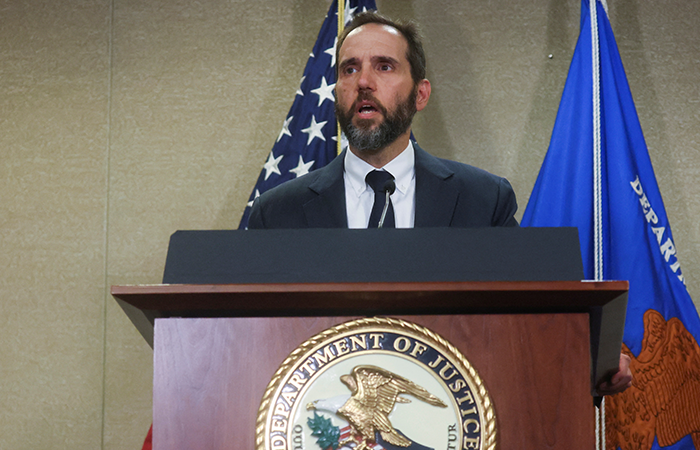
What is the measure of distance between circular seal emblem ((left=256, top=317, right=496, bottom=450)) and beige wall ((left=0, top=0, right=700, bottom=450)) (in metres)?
2.22

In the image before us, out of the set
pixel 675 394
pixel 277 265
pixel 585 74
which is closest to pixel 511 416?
pixel 277 265

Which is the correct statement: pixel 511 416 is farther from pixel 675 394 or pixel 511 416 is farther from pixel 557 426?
pixel 675 394

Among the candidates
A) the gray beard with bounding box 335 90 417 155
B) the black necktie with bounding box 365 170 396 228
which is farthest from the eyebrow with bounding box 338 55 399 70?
the black necktie with bounding box 365 170 396 228

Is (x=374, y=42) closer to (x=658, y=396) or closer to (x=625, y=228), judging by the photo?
(x=625, y=228)

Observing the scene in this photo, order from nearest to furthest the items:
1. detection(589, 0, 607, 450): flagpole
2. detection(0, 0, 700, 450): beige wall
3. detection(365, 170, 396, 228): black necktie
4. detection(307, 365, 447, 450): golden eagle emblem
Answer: detection(307, 365, 447, 450): golden eagle emblem → detection(365, 170, 396, 228): black necktie → detection(589, 0, 607, 450): flagpole → detection(0, 0, 700, 450): beige wall

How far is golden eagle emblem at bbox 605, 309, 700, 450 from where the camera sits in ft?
7.91

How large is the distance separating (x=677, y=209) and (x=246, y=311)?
2.56m

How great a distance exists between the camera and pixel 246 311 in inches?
39.9

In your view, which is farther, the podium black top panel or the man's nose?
the man's nose

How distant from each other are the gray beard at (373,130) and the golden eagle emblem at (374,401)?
3.07ft

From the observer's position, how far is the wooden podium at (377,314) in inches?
37.4

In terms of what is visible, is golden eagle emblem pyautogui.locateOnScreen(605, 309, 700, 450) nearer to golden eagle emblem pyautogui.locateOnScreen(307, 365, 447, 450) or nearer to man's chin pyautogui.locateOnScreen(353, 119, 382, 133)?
man's chin pyautogui.locateOnScreen(353, 119, 382, 133)

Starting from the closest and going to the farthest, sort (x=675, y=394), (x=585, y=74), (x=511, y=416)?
(x=511, y=416) → (x=675, y=394) → (x=585, y=74)

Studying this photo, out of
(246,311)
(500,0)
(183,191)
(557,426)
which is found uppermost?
(500,0)
